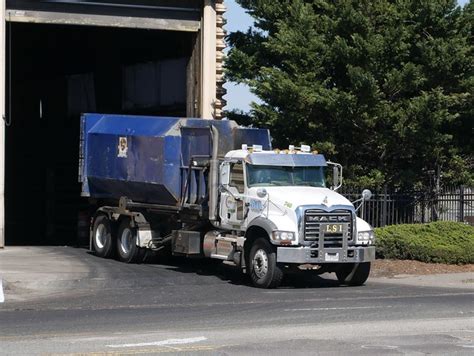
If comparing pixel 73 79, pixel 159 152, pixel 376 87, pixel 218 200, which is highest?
pixel 73 79

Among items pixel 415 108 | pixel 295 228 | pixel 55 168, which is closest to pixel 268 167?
pixel 295 228

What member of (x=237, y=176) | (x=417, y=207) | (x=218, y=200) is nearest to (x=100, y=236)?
(x=218, y=200)

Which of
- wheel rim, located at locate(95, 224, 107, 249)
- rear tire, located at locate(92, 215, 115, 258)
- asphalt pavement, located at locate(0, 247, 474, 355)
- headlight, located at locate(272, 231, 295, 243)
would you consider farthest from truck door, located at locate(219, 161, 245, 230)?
wheel rim, located at locate(95, 224, 107, 249)

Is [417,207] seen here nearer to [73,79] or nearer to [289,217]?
[289,217]

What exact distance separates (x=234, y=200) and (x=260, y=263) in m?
1.70

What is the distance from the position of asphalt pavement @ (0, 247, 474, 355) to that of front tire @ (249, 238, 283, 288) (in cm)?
34

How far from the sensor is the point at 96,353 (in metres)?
11.3

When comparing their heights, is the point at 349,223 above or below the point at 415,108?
below

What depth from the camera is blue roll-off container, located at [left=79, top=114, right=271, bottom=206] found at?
74.6 ft

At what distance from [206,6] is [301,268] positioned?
10708 mm

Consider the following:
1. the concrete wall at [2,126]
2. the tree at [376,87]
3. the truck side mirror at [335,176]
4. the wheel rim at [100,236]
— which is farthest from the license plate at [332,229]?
the concrete wall at [2,126]

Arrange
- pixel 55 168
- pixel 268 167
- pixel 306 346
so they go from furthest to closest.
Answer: pixel 55 168 < pixel 268 167 < pixel 306 346

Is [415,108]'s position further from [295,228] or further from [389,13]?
[295,228]

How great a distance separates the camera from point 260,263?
1992cm
